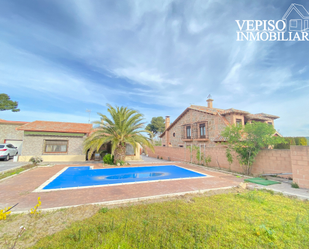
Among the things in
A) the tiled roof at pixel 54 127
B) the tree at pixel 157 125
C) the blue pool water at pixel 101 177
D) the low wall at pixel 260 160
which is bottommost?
the blue pool water at pixel 101 177

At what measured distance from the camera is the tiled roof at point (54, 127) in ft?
53.1

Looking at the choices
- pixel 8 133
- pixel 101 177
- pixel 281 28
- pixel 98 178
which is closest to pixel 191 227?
pixel 98 178

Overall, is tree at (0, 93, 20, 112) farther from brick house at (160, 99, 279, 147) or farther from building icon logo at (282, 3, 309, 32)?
building icon logo at (282, 3, 309, 32)

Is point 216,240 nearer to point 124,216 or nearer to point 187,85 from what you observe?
point 124,216

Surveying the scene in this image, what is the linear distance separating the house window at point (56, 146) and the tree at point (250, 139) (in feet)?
55.1

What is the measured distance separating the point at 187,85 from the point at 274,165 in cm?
1282

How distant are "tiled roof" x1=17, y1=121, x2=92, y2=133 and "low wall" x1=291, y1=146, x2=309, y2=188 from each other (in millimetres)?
17881

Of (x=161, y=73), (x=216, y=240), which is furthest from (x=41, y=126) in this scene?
(x=216, y=240)

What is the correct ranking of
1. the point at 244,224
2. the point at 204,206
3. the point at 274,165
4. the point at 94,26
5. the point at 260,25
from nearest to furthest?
the point at 244,224 → the point at 204,206 → the point at 274,165 → the point at 260,25 → the point at 94,26

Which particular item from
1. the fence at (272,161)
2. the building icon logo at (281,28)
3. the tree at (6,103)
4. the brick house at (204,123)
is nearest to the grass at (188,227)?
the fence at (272,161)

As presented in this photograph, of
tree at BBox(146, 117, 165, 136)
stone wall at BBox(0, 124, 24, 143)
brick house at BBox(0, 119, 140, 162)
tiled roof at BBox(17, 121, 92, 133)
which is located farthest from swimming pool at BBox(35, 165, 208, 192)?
tree at BBox(146, 117, 165, 136)

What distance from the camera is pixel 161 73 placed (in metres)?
16.5

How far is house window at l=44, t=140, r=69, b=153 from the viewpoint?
16.6 m

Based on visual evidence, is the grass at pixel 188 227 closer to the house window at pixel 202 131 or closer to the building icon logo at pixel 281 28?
the building icon logo at pixel 281 28
